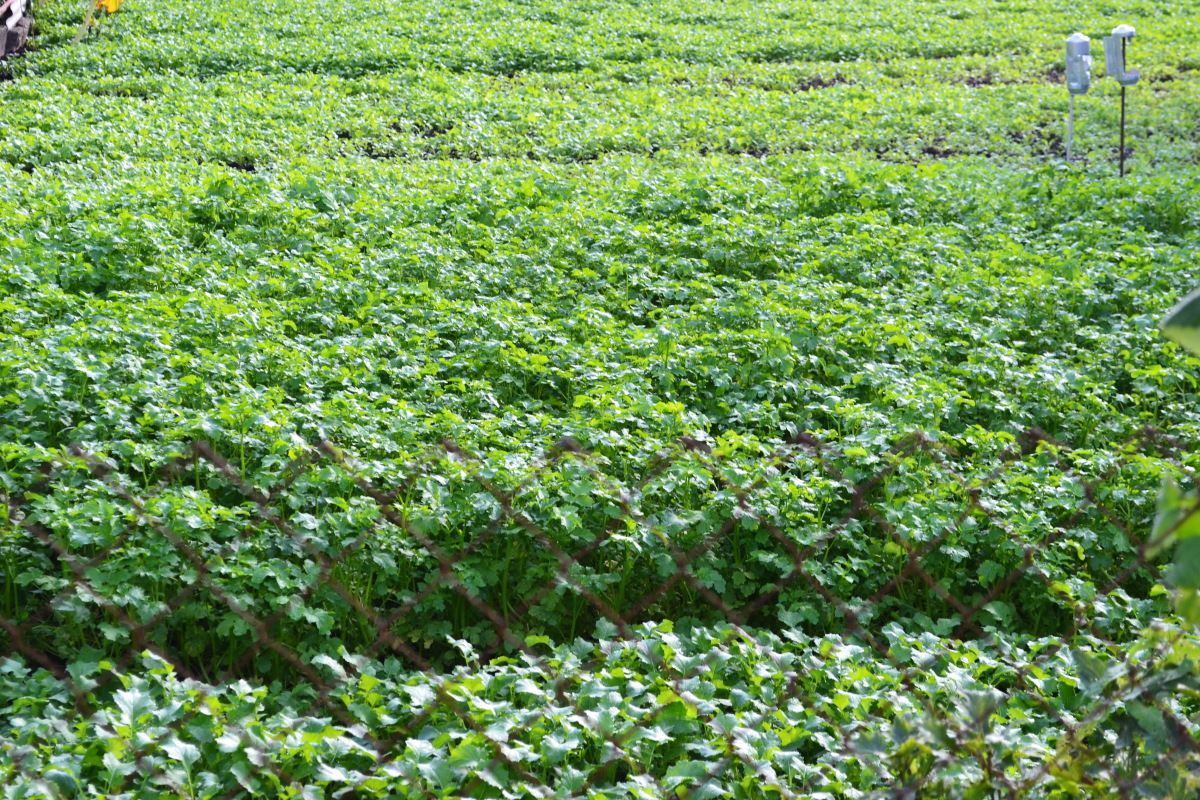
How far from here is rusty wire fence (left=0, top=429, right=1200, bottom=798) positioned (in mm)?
2527

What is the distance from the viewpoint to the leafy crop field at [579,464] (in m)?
2.69

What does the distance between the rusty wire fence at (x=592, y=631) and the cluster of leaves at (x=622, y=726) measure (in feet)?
0.04

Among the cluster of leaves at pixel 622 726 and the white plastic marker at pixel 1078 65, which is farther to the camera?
the white plastic marker at pixel 1078 65

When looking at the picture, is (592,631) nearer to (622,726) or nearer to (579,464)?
(579,464)

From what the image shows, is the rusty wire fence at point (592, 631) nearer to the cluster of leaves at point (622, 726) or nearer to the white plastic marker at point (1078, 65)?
the cluster of leaves at point (622, 726)

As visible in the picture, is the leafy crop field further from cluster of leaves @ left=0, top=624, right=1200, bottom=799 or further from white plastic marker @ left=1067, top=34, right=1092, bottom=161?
white plastic marker @ left=1067, top=34, right=1092, bottom=161

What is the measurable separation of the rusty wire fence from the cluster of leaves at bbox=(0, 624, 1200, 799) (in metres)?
0.01

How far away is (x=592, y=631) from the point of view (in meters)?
3.86

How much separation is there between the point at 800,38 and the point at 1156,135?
234 inches

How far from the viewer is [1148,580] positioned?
4.14 m

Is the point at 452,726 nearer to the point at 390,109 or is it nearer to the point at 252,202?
the point at 252,202

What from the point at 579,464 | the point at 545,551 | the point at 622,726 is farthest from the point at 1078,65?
the point at 622,726

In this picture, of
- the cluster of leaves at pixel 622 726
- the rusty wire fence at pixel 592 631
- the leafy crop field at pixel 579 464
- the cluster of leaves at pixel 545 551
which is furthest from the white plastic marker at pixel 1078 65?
the cluster of leaves at pixel 622 726

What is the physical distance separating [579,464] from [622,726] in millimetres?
1400
